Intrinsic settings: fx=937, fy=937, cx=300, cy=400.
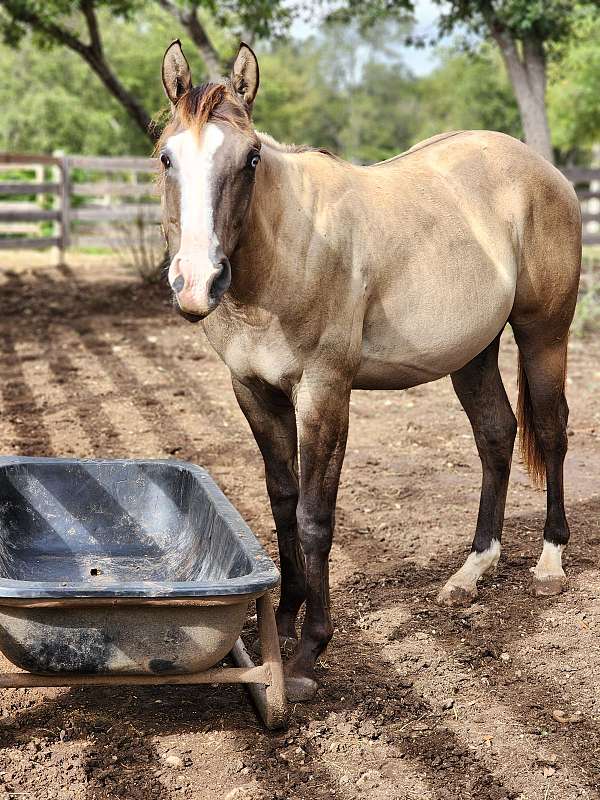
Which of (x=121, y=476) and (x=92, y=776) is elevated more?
(x=121, y=476)

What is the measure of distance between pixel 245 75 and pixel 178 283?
69 cm

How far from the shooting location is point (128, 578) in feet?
10.6

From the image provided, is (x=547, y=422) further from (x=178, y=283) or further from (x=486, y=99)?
(x=486, y=99)

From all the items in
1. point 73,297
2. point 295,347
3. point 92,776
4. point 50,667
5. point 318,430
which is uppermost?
point 295,347

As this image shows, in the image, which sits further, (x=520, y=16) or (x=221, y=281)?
(x=520, y=16)

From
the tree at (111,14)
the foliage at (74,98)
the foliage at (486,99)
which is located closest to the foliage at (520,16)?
the tree at (111,14)

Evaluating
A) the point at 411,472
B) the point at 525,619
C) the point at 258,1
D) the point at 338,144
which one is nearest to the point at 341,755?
the point at 525,619

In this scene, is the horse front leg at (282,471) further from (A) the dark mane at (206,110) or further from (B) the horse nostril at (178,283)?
(A) the dark mane at (206,110)

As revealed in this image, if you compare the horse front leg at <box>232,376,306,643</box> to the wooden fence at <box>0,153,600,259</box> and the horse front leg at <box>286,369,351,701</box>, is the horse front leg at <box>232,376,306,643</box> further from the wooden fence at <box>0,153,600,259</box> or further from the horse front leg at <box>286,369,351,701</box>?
the wooden fence at <box>0,153,600,259</box>

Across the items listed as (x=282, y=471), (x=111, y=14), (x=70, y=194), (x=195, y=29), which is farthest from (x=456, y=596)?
(x=70, y=194)

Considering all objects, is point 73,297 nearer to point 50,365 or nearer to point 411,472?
point 50,365

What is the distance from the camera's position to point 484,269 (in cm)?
331

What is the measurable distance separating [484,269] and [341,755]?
5.57ft

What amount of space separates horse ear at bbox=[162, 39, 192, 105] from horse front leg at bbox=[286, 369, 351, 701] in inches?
34.4
